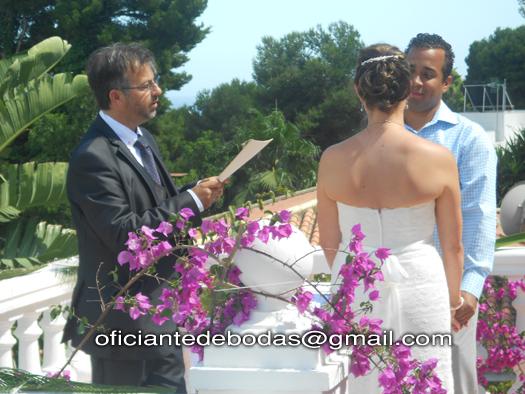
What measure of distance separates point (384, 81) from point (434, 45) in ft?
1.89

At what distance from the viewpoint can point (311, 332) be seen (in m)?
2.37

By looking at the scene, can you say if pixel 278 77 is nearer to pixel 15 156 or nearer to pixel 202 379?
pixel 15 156

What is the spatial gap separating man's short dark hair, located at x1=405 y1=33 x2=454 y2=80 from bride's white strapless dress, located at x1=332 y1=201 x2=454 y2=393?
2.29 ft

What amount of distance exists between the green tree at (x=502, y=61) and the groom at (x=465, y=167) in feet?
214

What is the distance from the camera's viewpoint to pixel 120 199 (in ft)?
9.56

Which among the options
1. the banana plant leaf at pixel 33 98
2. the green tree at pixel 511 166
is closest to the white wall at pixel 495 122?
the green tree at pixel 511 166

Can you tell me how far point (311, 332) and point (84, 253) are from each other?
957mm

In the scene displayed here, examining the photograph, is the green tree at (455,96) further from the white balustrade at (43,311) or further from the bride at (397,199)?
the bride at (397,199)

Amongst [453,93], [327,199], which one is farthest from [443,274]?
[453,93]

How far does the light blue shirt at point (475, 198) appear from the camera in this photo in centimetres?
318

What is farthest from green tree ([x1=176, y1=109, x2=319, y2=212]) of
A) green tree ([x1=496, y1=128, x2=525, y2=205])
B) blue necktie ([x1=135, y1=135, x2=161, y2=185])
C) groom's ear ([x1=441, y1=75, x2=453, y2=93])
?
blue necktie ([x1=135, y1=135, x2=161, y2=185])

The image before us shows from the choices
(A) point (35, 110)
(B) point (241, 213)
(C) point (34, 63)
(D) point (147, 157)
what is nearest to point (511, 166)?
(A) point (35, 110)

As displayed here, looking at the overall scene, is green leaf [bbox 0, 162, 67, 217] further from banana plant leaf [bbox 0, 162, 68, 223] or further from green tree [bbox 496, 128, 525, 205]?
green tree [bbox 496, 128, 525, 205]

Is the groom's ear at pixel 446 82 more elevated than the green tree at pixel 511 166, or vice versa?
the groom's ear at pixel 446 82
